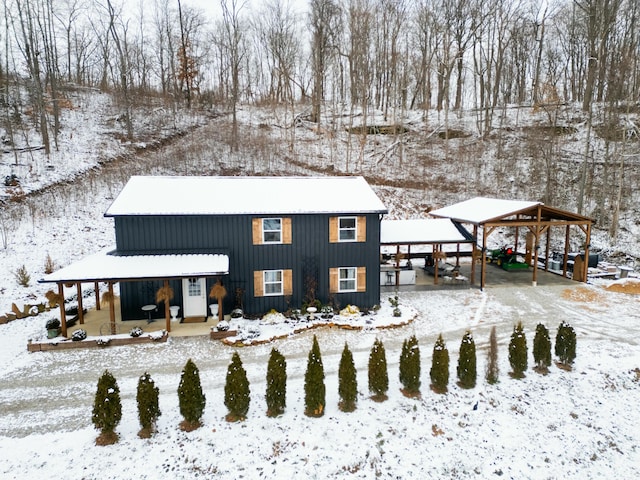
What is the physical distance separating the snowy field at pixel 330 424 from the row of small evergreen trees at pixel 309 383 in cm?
27

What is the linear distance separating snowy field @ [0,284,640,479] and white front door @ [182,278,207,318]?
206cm

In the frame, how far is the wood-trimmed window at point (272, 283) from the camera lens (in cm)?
1525

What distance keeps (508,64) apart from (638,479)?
49.3m

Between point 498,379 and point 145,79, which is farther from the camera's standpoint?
point 145,79

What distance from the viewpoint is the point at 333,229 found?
1557cm

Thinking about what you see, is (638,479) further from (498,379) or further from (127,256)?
(127,256)

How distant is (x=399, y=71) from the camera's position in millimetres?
41781

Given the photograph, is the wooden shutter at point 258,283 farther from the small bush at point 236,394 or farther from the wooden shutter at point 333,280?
the small bush at point 236,394

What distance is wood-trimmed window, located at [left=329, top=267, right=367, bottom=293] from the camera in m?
15.8

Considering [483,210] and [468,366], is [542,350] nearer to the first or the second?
[468,366]

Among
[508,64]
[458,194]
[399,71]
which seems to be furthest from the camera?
[508,64]

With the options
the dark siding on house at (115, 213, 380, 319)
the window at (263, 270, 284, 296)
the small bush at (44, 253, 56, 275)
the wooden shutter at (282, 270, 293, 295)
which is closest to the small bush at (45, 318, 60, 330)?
the dark siding on house at (115, 213, 380, 319)

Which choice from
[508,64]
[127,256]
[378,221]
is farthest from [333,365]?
[508,64]

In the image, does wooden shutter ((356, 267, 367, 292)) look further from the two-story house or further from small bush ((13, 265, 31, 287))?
small bush ((13, 265, 31, 287))
